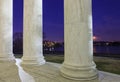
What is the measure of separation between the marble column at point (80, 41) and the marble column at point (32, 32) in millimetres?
34586

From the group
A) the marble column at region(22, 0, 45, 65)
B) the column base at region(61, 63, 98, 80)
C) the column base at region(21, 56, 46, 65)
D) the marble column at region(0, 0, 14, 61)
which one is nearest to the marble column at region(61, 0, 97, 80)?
the column base at region(61, 63, 98, 80)

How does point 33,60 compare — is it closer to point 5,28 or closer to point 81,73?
point 5,28

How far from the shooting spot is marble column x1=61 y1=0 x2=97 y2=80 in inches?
2559

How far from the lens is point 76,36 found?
217ft

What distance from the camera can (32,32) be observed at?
9731 cm

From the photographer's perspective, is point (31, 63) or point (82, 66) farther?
point (31, 63)

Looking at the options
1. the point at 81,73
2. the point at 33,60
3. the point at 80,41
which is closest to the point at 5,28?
the point at 33,60

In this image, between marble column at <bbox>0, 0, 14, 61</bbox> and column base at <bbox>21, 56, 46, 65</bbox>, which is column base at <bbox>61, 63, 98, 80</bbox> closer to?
column base at <bbox>21, 56, 46, 65</bbox>

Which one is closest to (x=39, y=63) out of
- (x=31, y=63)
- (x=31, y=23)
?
(x=31, y=63)

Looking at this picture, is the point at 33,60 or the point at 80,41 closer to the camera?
the point at 80,41

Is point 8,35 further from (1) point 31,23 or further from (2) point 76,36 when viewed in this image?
(2) point 76,36

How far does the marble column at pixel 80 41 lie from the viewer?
6500cm

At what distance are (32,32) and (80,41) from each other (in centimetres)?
4108

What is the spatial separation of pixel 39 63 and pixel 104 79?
1701 inches
